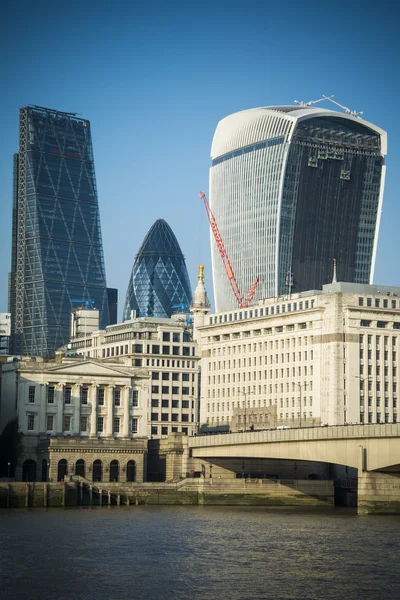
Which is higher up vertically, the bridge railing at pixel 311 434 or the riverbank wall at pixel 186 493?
the bridge railing at pixel 311 434

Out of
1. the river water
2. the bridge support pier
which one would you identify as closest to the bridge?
the bridge support pier

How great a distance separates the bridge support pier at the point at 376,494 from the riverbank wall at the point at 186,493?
31.3 meters

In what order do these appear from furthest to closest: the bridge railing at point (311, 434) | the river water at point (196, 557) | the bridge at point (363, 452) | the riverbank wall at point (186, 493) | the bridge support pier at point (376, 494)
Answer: the riverbank wall at point (186, 493)
the bridge support pier at point (376, 494)
the bridge at point (363, 452)
the bridge railing at point (311, 434)
the river water at point (196, 557)

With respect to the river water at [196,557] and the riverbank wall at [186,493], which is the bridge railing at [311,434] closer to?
the riverbank wall at [186,493]

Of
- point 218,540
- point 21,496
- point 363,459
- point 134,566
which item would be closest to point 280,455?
point 363,459

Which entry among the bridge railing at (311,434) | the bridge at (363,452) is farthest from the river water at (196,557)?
the bridge railing at (311,434)

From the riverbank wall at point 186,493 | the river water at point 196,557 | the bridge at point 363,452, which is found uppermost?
the bridge at point 363,452

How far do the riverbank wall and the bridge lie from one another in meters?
15.4

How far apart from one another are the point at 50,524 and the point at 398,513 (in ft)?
162

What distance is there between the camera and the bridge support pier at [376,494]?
166125 millimetres

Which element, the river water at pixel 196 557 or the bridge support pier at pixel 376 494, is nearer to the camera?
the river water at pixel 196 557

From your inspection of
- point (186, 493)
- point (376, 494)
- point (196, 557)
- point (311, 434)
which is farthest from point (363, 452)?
point (196, 557)

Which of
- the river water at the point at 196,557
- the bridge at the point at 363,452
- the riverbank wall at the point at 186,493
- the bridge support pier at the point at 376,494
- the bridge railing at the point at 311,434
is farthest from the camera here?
the riverbank wall at the point at 186,493

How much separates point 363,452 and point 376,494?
6.04 m
